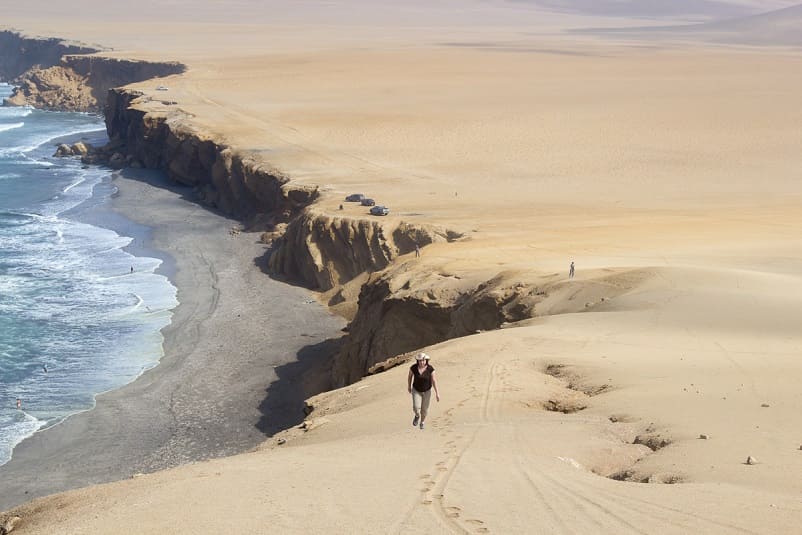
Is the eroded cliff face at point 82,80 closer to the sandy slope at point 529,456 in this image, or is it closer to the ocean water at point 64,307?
the ocean water at point 64,307

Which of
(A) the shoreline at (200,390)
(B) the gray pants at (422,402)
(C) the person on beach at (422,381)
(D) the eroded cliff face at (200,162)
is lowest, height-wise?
(A) the shoreline at (200,390)

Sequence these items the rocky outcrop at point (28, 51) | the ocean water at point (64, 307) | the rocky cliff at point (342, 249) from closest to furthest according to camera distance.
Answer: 1. the rocky cliff at point (342, 249)
2. the ocean water at point (64, 307)
3. the rocky outcrop at point (28, 51)

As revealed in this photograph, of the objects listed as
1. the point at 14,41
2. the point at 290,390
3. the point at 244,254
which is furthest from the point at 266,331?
the point at 14,41

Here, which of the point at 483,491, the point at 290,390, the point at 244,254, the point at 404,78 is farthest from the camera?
the point at 404,78

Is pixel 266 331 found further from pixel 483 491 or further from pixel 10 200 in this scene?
pixel 10 200

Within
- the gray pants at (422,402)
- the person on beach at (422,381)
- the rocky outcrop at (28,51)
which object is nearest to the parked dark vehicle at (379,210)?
the gray pants at (422,402)
